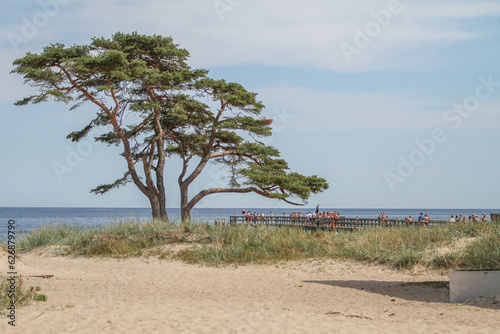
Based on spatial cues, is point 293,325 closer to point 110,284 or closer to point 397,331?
point 397,331

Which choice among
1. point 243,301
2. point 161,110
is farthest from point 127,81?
point 243,301

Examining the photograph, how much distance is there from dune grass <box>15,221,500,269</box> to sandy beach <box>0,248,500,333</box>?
58 cm

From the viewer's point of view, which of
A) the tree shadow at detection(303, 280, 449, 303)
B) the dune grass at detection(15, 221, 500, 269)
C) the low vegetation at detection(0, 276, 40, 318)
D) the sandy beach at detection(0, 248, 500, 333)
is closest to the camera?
the sandy beach at detection(0, 248, 500, 333)

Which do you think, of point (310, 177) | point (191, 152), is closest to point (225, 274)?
point (310, 177)

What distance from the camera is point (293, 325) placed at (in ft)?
29.1

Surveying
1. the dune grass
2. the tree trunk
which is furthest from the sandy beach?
the tree trunk

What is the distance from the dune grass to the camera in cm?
1520

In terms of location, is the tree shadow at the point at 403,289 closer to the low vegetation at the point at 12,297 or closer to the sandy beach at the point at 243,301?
the sandy beach at the point at 243,301

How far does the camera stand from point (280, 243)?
18453 millimetres

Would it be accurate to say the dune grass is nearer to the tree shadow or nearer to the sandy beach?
the sandy beach

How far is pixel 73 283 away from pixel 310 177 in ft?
55.0

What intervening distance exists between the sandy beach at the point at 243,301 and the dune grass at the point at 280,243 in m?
0.58

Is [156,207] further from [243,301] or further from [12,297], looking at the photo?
[12,297]

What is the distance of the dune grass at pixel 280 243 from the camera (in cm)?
1520
